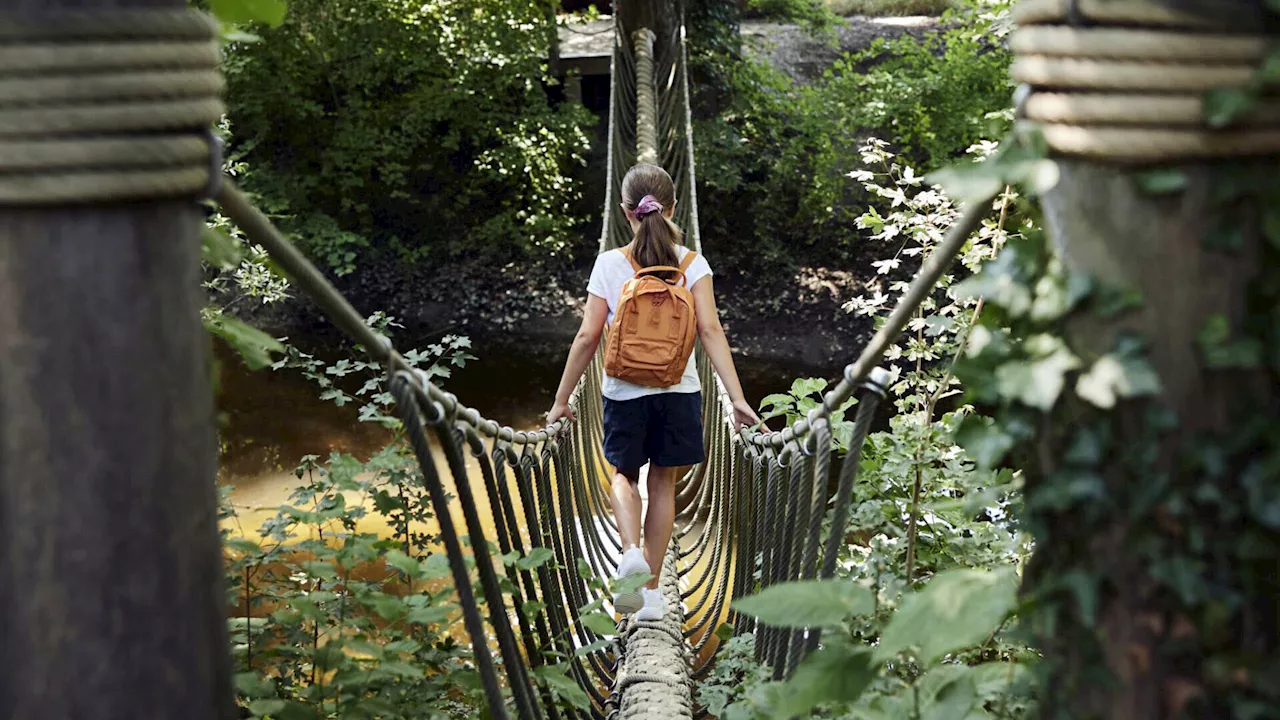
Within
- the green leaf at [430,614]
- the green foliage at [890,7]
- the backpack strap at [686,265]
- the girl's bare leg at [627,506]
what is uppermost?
the green foliage at [890,7]

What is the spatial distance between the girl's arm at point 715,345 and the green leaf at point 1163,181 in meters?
1.55

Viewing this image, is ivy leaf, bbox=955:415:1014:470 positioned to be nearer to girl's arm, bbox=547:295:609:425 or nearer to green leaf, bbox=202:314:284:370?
green leaf, bbox=202:314:284:370

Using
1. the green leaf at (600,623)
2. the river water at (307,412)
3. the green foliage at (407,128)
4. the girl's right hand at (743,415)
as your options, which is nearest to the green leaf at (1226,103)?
the green leaf at (600,623)

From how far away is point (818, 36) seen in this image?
30.7 ft

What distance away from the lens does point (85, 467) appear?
0.62 m

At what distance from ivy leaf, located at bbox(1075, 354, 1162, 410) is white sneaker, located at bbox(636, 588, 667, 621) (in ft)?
5.45

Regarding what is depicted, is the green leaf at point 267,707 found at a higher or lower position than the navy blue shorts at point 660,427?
higher

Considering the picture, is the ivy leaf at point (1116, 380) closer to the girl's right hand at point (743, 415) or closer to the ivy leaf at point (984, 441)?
the ivy leaf at point (984, 441)

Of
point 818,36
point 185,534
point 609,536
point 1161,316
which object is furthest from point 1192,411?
point 818,36

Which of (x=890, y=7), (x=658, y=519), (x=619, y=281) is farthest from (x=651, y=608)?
(x=890, y=7)

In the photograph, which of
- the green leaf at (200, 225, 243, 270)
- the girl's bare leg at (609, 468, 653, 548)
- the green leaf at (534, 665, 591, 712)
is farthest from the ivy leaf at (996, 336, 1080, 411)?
the girl's bare leg at (609, 468, 653, 548)

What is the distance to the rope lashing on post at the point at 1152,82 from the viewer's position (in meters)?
0.56

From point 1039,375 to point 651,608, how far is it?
5.46 feet

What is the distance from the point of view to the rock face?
9.47 metres
